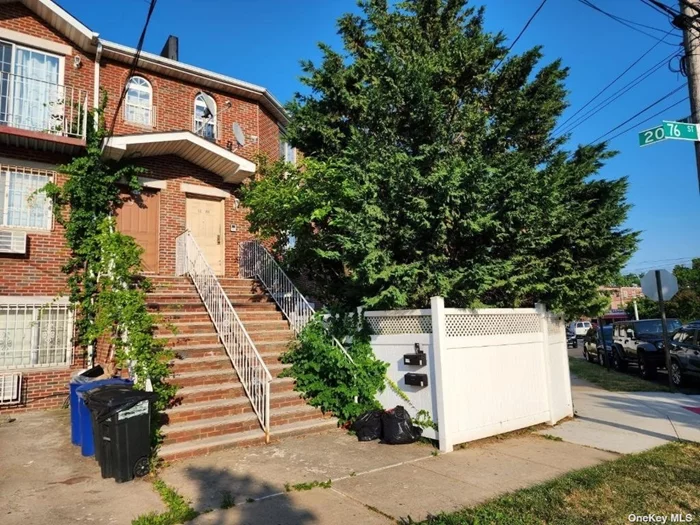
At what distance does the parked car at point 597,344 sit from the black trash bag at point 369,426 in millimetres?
13640

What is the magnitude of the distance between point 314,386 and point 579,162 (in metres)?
6.11

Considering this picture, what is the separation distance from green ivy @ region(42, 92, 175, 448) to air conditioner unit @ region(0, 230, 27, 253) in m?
0.81

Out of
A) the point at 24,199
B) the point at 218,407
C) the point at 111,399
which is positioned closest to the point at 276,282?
the point at 218,407

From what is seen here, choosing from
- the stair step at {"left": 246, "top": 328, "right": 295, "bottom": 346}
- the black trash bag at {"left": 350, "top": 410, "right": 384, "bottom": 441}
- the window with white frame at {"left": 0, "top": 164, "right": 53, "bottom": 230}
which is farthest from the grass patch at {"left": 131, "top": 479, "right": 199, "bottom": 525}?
the window with white frame at {"left": 0, "top": 164, "right": 53, "bottom": 230}

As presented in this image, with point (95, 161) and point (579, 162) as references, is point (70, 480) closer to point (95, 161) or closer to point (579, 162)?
point (95, 161)

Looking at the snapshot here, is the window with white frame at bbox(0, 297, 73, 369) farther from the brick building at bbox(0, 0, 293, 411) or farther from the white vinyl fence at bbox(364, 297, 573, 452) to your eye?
the white vinyl fence at bbox(364, 297, 573, 452)

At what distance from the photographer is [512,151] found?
8555mm

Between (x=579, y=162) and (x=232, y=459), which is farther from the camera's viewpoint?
(x=579, y=162)

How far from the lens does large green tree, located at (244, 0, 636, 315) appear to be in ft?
22.5

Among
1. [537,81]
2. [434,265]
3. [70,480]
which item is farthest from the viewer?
[537,81]

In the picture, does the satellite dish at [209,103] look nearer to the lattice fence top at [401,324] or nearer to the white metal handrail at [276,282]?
the white metal handrail at [276,282]

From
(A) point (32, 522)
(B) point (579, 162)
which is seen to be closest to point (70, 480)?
(A) point (32, 522)

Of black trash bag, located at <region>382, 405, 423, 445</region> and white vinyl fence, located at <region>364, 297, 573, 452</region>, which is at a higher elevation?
white vinyl fence, located at <region>364, 297, 573, 452</region>

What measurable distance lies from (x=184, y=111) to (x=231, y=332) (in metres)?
7.02
